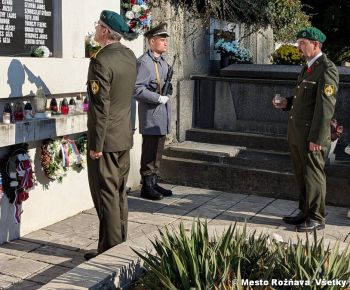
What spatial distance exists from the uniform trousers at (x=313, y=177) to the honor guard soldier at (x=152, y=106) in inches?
65.7

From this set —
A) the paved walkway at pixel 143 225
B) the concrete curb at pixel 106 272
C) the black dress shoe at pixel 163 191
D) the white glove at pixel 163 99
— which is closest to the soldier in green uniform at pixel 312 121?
the paved walkway at pixel 143 225

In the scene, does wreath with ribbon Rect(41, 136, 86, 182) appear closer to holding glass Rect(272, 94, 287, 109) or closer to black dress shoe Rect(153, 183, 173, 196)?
black dress shoe Rect(153, 183, 173, 196)

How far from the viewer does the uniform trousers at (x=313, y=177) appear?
562 cm

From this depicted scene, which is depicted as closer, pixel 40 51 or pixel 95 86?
pixel 95 86

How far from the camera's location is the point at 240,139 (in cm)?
826

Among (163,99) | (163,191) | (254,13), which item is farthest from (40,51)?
(254,13)

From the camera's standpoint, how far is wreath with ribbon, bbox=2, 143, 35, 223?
525cm

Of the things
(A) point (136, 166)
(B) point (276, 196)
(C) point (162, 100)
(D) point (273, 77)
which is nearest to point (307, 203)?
(B) point (276, 196)

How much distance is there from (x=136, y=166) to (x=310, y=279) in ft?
15.7

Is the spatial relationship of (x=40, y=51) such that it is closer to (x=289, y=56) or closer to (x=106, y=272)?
(x=106, y=272)

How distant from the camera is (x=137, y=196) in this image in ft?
23.4

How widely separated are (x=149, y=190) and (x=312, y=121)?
231cm

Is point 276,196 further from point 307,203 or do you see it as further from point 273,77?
point 273,77

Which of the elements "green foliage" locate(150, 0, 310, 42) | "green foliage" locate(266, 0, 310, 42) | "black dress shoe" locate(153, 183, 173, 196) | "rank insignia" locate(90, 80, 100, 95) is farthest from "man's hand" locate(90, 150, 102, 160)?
"green foliage" locate(266, 0, 310, 42)
